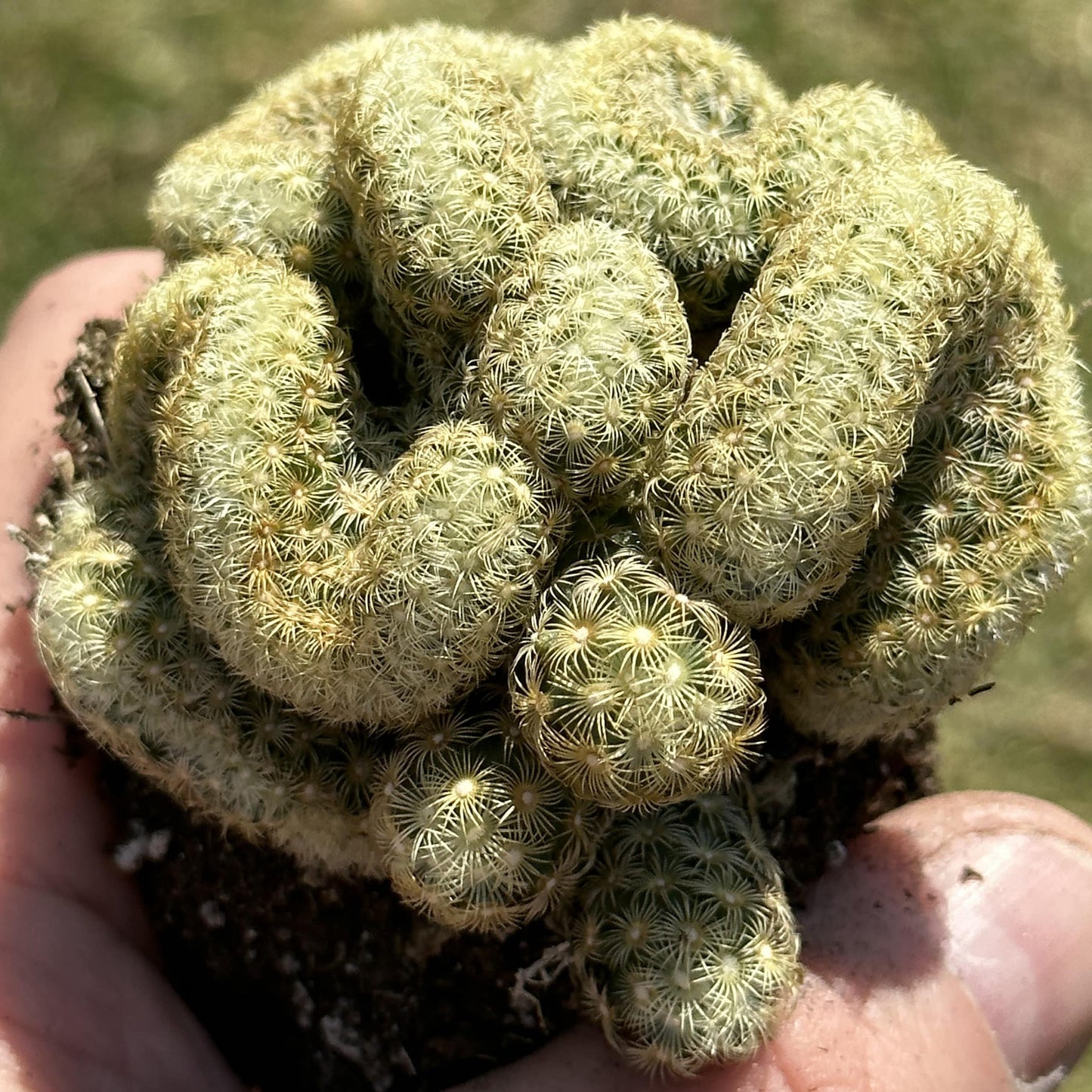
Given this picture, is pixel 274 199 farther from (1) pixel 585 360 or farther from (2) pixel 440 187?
(1) pixel 585 360

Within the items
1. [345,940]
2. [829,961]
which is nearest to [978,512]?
[829,961]

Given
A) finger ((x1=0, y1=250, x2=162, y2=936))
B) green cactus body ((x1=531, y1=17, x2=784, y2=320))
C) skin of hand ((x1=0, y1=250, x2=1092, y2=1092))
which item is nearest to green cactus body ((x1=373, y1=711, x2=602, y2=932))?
skin of hand ((x1=0, y1=250, x2=1092, y2=1092))

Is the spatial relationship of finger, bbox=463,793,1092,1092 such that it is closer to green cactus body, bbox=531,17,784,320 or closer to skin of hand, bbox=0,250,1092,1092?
skin of hand, bbox=0,250,1092,1092

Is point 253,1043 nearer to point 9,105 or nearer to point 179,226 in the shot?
point 179,226

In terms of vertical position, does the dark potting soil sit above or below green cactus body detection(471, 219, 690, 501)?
below

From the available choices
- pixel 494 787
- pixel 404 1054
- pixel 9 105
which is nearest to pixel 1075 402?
pixel 494 787

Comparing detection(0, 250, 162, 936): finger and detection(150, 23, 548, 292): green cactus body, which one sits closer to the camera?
detection(150, 23, 548, 292): green cactus body

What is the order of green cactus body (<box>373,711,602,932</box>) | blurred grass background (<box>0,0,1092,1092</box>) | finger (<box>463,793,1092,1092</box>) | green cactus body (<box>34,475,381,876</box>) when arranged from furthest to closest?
blurred grass background (<box>0,0,1092,1092</box>) < finger (<box>463,793,1092,1092</box>) < green cactus body (<box>34,475,381,876</box>) < green cactus body (<box>373,711,602,932</box>)
